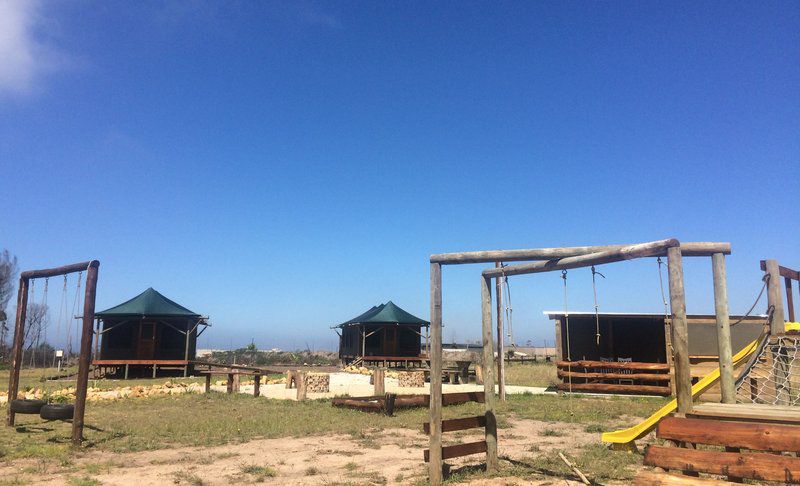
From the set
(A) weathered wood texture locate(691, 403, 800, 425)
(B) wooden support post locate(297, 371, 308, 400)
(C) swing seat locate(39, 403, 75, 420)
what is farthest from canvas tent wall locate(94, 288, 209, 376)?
Result: (A) weathered wood texture locate(691, 403, 800, 425)

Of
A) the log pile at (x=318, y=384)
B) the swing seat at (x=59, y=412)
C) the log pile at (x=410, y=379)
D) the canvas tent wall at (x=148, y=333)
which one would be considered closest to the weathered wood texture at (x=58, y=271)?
the swing seat at (x=59, y=412)

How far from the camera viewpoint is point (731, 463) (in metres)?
4.79

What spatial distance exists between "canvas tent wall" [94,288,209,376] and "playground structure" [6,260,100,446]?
17.9m

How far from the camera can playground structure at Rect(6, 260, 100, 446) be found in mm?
9656

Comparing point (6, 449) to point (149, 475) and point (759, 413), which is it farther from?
point (759, 413)

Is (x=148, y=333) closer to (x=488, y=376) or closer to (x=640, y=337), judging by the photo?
(x=640, y=337)

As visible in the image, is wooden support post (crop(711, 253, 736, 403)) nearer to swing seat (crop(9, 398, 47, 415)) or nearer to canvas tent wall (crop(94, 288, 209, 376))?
swing seat (crop(9, 398, 47, 415))

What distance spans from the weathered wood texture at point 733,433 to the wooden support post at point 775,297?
4471 millimetres

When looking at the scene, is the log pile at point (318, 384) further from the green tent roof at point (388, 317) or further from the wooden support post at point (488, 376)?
the green tent roof at point (388, 317)

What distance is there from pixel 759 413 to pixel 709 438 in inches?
28.0

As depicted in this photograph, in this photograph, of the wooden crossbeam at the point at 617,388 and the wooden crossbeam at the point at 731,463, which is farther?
the wooden crossbeam at the point at 617,388

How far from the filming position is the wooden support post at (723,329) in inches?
242

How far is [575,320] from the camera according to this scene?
23.4 metres

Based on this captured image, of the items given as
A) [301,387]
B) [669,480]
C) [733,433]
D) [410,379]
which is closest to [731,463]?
[733,433]
